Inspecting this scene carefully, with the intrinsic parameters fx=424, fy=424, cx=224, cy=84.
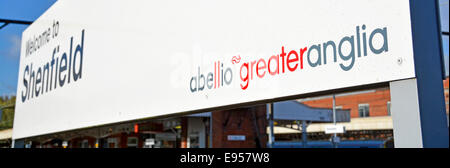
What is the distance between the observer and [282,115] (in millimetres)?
17766

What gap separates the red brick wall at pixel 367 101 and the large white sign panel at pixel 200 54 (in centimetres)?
3637

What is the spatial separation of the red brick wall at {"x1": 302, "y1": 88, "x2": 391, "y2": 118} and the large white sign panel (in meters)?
36.4

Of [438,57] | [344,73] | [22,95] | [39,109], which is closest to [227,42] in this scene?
[344,73]

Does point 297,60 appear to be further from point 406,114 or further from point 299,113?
point 299,113

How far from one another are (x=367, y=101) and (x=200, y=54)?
40240 mm

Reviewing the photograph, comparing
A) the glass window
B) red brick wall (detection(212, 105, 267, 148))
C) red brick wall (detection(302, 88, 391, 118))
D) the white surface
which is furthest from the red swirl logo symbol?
the glass window

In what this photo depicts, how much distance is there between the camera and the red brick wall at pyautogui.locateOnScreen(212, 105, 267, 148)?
16.2 m

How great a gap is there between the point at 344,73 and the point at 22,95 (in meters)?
4.69

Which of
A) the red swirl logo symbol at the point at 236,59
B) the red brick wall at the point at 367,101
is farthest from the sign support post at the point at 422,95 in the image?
the red brick wall at the point at 367,101

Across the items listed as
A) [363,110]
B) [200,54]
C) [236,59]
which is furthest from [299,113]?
[363,110]

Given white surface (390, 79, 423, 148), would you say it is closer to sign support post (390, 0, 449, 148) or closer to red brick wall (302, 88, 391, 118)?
sign support post (390, 0, 449, 148)

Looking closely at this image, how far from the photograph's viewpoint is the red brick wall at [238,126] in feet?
53.3

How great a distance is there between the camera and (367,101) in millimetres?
40344
